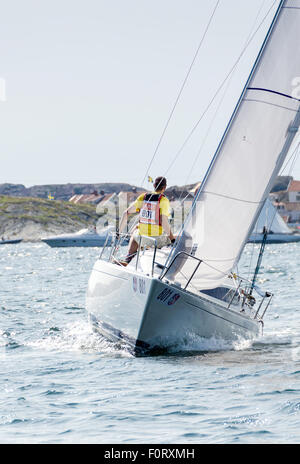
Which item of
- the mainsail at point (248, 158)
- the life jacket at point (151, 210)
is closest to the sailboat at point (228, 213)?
the mainsail at point (248, 158)

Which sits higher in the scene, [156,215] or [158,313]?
[156,215]

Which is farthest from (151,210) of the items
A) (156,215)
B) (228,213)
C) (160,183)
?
(228,213)

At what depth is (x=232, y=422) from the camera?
643 centimetres

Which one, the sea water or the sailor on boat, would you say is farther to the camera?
the sailor on boat

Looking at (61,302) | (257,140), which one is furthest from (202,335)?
(61,302)

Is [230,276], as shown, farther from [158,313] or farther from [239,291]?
[158,313]

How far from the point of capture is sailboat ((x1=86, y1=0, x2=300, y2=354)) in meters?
9.55

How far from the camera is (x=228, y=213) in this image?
9.96 metres

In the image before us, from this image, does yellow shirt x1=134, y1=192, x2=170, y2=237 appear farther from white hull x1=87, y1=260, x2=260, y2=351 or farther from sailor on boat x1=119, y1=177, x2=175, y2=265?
white hull x1=87, y1=260, x2=260, y2=351

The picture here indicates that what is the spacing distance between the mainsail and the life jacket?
64cm

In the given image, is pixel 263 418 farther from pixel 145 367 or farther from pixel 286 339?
pixel 286 339

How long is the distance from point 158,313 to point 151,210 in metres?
1.74

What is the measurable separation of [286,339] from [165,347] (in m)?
2.80

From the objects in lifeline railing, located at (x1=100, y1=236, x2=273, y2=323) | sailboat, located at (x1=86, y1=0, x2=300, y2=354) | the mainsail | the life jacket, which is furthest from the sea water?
the life jacket
